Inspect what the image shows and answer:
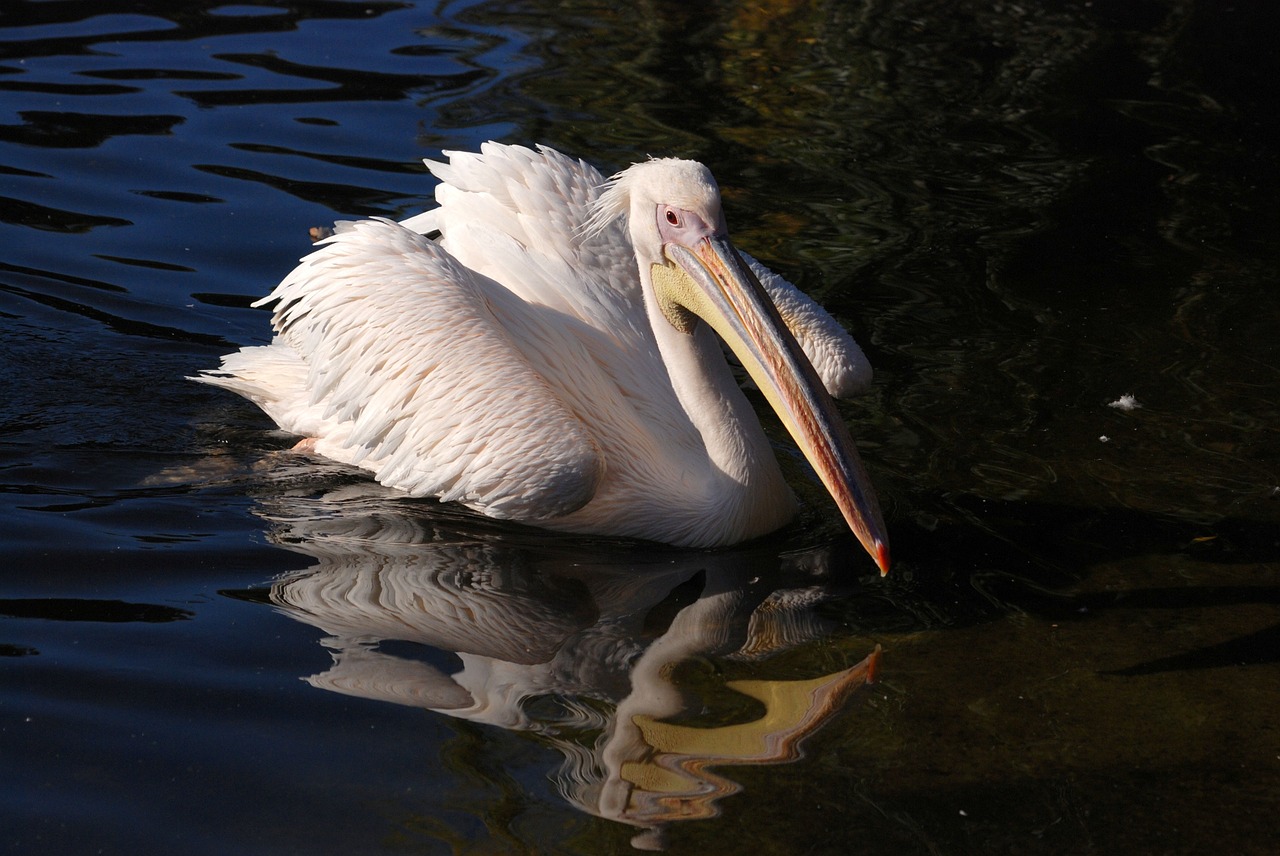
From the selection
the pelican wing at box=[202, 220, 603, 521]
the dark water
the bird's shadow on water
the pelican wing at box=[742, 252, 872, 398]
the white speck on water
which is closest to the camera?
the dark water

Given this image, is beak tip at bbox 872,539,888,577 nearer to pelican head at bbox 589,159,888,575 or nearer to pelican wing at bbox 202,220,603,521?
pelican head at bbox 589,159,888,575

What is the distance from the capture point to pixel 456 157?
5082 millimetres

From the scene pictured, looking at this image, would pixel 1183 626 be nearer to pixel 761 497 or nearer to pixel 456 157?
pixel 761 497

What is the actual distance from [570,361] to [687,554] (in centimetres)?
74

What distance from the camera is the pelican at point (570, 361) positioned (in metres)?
4.14

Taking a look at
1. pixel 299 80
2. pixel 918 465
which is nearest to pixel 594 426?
pixel 918 465

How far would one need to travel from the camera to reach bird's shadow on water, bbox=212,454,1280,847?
11.2 feet

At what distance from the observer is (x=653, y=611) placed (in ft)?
13.2

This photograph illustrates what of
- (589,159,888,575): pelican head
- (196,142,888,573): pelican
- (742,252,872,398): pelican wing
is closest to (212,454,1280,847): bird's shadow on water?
(196,142,888,573): pelican

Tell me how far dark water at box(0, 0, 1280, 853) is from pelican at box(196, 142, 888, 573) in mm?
187

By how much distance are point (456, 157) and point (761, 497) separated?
171 cm

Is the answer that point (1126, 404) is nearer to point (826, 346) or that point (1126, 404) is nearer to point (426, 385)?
point (826, 346)

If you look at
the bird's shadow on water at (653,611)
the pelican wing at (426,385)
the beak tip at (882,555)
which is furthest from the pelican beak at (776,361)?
the pelican wing at (426,385)

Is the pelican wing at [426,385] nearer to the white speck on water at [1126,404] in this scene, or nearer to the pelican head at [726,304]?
the pelican head at [726,304]
